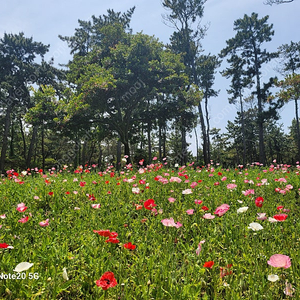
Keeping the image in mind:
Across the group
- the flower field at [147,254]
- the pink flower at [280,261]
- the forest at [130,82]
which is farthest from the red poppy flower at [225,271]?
the forest at [130,82]

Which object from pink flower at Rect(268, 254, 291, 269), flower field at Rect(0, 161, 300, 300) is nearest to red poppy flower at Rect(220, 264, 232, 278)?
flower field at Rect(0, 161, 300, 300)

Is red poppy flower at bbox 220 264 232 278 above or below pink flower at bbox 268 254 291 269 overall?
below

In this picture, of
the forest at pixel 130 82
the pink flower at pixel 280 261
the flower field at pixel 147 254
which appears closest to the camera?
the pink flower at pixel 280 261

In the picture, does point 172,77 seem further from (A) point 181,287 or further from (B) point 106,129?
(A) point 181,287

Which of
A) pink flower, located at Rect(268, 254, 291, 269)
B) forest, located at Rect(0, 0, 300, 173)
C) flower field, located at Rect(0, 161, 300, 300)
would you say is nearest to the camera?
pink flower, located at Rect(268, 254, 291, 269)

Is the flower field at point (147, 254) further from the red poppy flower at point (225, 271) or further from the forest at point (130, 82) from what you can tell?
the forest at point (130, 82)

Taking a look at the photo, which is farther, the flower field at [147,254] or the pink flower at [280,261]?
the flower field at [147,254]

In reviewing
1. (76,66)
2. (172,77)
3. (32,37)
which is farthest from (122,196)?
(32,37)

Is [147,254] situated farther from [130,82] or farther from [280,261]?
[130,82]

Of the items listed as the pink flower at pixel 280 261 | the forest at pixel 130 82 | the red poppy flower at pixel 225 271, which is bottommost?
the red poppy flower at pixel 225 271

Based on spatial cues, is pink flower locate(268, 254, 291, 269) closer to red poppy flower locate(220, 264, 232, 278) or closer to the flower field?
the flower field

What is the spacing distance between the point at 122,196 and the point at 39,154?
133 feet

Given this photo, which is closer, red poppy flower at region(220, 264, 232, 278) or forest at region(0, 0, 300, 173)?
red poppy flower at region(220, 264, 232, 278)

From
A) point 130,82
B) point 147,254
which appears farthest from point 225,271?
point 130,82
